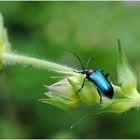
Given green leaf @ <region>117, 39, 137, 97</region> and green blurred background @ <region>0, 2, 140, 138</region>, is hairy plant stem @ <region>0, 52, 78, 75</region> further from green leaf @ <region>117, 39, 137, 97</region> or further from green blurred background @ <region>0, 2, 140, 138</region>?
green blurred background @ <region>0, 2, 140, 138</region>

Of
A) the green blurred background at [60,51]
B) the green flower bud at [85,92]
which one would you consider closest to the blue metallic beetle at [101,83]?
the green flower bud at [85,92]

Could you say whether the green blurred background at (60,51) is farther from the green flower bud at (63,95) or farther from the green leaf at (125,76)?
A: the green flower bud at (63,95)

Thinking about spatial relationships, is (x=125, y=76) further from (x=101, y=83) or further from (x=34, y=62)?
(x=34, y=62)

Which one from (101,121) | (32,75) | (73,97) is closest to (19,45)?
(32,75)

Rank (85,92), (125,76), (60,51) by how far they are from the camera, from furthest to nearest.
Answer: (60,51)
(125,76)
(85,92)

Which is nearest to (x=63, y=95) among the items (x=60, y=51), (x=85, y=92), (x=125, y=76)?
(x=85, y=92)

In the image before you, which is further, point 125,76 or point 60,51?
point 60,51

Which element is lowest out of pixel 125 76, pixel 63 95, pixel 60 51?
pixel 63 95
